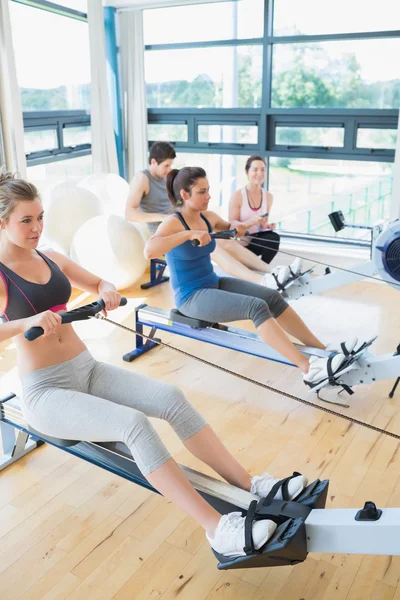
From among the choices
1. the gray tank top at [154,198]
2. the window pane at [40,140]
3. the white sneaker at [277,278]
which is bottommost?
the white sneaker at [277,278]

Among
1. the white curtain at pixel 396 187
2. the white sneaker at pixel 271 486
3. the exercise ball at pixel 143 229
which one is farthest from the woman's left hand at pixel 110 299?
the white curtain at pixel 396 187

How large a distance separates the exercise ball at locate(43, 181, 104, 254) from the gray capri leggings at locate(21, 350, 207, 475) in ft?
8.29

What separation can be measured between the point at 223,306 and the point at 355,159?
2.46m

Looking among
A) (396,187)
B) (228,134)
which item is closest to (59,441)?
(396,187)

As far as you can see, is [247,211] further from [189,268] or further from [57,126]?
[57,126]

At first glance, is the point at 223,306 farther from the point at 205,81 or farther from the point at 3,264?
the point at 205,81

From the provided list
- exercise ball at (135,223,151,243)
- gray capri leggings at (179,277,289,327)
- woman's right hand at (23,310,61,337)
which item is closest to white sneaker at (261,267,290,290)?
gray capri leggings at (179,277,289,327)

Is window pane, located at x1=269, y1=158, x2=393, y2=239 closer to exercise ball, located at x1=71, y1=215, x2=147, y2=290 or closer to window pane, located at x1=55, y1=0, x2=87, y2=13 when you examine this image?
exercise ball, located at x1=71, y1=215, x2=147, y2=290

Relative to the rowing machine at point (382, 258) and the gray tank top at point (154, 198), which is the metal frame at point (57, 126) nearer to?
the gray tank top at point (154, 198)

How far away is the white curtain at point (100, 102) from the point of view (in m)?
4.82

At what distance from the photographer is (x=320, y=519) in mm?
1514

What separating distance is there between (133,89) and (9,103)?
1472 millimetres

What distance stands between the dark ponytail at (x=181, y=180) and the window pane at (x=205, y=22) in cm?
259

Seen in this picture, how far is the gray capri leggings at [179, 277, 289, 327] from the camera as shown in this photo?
264 centimetres
